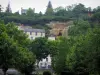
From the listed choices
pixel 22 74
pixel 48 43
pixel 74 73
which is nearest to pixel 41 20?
pixel 48 43

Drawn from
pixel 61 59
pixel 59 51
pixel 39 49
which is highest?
pixel 59 51

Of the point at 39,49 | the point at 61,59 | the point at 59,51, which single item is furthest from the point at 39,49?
the point at 61,59

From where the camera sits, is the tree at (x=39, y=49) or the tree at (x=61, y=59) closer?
the tree at (x=61, y=59)

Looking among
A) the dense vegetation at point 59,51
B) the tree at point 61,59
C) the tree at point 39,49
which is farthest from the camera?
the tree at point 39,49

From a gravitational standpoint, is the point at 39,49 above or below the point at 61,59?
below

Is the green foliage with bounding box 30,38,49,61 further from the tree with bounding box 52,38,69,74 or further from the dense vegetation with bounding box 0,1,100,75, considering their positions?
the tree with bounding box 52,38,69,74

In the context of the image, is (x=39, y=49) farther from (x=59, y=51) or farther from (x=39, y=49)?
(x=59, y=51)

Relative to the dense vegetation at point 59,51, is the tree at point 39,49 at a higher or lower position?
lower

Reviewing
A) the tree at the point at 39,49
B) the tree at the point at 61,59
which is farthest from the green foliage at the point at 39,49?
the tree at the point at 61,59

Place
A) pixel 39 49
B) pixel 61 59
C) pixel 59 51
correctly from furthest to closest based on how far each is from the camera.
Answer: pixel 39 49 < pixel 59 51 < pixel 61 59

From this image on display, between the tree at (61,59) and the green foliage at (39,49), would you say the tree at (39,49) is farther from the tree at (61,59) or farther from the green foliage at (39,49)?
the tree at (61,59)

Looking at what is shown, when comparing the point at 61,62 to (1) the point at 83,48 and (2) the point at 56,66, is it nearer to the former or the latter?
(2) the point at 56,66

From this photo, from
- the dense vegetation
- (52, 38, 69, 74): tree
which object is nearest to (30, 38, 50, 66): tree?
the dense vegetation

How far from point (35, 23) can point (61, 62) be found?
85264 millimetres
